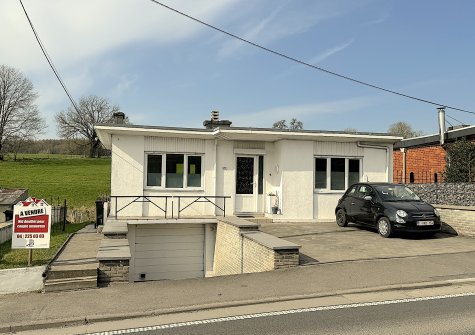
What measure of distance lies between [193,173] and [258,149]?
110 inches

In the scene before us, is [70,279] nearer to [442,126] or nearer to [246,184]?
[246,184]

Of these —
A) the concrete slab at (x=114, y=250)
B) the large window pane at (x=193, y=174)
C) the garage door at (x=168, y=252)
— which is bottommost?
the garage door at (x=168, y=252)

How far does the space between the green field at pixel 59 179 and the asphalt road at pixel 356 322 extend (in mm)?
23941

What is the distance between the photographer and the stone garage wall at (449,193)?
18.4 meters

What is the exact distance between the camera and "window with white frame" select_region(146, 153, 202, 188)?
1639cm

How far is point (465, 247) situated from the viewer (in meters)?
11.5

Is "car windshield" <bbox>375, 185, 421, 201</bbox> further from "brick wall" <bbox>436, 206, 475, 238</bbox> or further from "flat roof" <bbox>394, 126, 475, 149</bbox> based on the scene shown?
"flat roof" <bbox>394, 126, 475, 149</bbox>

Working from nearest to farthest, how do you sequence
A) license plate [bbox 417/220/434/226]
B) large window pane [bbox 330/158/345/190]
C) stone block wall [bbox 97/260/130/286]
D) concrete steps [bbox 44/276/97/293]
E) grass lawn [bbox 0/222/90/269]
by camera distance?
concrete steps [bbox 44/276/97/293] → stone block wall [bbox 97/260/130/286] → grass lawn [bbox 0/222/90/269] → license plate [bbox 417/220/434/226] → large window pane [bbox 330/158/345/190]

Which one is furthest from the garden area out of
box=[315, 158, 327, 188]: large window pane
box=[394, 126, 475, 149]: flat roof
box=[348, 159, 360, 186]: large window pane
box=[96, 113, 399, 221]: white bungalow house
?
box=[394, 126, 475, 149]: flat roof

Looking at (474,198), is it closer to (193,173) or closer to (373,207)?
(373,207)

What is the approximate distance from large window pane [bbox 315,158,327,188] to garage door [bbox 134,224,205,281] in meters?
5.00

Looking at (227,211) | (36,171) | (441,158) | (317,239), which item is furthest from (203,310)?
(36,171)

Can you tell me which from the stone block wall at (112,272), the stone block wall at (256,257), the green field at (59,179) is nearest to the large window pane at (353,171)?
the stone block wall at (256,257)

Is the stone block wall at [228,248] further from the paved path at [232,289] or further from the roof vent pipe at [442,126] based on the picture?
the roof vent pipe at [442,126]
